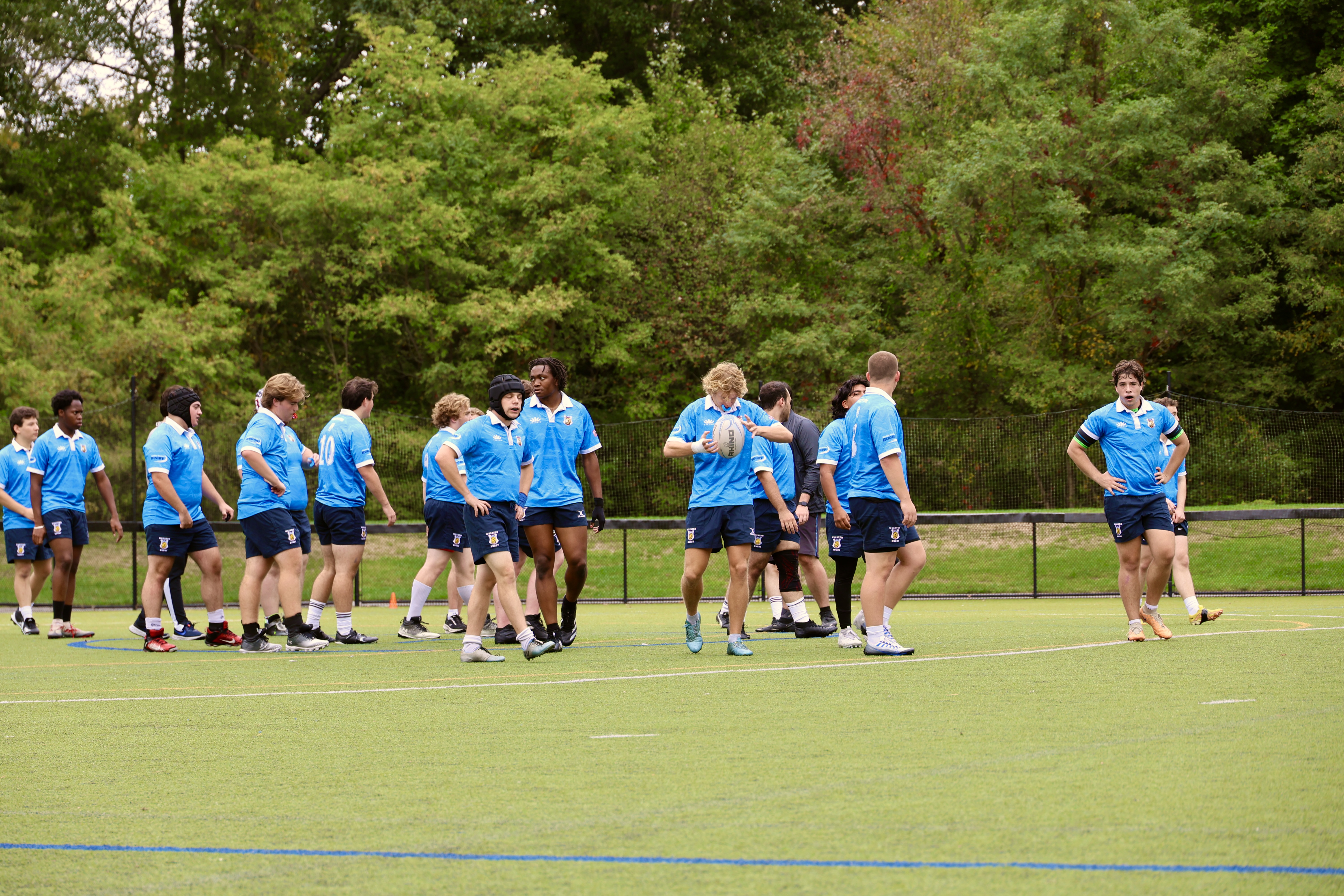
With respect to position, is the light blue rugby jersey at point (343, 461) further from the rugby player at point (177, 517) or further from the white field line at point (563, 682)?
the white field line at point (563, 682)

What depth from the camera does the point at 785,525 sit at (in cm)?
1009

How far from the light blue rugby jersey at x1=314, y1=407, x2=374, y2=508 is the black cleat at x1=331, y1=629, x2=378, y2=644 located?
42.8 inches

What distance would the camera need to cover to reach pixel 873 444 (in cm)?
910

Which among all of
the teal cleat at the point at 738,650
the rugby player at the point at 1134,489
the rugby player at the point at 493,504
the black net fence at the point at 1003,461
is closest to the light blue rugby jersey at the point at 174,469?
the rugby player at the point at 493,504

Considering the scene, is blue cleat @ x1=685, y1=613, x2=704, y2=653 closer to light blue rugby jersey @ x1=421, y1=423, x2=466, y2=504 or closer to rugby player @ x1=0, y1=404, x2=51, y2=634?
light blue rugby jersey @ x1=421, y1=423, x2=466, y2=504

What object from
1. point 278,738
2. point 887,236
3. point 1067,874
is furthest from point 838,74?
point 1067,874

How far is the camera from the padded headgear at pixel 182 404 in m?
11.2

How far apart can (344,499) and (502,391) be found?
2548 mm

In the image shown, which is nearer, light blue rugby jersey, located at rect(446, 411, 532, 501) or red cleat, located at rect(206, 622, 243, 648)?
light blue rugby jersey, located at rect(446, 411, 532, 501)

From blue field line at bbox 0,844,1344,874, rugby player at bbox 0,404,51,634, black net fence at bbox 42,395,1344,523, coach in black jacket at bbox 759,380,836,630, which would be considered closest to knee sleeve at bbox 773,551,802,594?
coach in black jacket at bbox 759,380,836,630

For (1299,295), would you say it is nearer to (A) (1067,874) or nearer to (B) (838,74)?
(B) (838,74)

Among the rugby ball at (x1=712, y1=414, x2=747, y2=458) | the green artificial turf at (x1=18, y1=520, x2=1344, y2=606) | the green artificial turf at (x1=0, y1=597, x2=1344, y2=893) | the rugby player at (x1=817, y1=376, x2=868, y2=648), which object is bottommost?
the green artificial turf at (x1=18, y1=520, x2=1344, y2=606)

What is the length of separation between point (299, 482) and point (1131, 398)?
21.8 feet

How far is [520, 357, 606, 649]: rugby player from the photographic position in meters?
10.2
